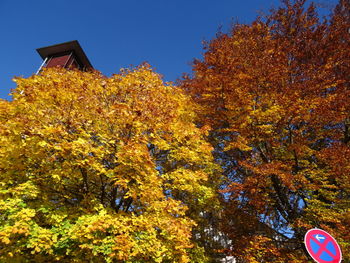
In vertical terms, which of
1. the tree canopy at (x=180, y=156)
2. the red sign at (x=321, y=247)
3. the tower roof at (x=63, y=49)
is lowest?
the red sign at (x=321, y=247)

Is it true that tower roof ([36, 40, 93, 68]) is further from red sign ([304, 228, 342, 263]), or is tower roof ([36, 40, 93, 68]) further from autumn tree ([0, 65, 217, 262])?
red sign ([304, 228, 342, 263])

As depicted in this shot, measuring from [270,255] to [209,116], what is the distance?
795 centimetres

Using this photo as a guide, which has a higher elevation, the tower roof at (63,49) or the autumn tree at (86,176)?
the tower roof at (63,49)

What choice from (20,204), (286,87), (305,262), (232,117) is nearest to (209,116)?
(232,117)

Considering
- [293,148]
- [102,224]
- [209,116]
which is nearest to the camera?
[102,224]

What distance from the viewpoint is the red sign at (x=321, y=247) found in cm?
458

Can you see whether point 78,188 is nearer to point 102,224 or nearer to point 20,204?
point 20,204

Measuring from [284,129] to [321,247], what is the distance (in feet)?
24.8

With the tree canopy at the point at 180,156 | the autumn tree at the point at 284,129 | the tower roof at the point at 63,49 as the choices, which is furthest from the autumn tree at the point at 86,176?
the tower roof at the point at 63,49

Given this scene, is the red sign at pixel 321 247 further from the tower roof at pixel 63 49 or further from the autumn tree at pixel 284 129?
the tower roof at pixel 63 49

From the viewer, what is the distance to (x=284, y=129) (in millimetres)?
11344

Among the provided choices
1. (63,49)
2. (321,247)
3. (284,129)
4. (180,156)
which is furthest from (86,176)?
(63,49)

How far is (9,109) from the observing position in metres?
8.32

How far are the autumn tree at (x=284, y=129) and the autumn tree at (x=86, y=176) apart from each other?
275 centimetres
